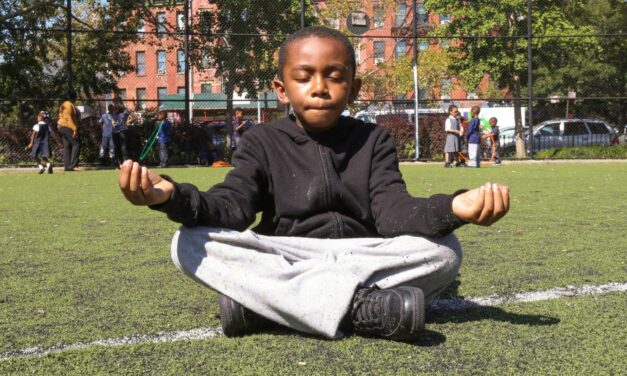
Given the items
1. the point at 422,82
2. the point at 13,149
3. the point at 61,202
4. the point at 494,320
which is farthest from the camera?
the point at 422,82

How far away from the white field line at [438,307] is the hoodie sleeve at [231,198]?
38 centimetres

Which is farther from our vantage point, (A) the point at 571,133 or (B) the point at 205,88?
(A) the point at 571,133

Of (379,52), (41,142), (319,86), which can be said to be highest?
(379,52)

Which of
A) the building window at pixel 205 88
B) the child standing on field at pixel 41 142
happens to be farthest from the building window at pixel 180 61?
the child standing on field at pixel 41 142

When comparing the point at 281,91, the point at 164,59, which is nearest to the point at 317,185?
the point at 281,91

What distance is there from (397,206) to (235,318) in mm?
690

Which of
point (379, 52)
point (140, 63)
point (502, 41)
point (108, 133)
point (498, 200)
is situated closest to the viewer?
point (498, 200)

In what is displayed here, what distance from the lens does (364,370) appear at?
6.87ft

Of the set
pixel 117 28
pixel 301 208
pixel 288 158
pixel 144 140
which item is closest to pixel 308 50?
pixel 288 158

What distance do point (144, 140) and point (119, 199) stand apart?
34.7ft

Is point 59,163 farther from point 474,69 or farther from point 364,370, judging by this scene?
point 364,370

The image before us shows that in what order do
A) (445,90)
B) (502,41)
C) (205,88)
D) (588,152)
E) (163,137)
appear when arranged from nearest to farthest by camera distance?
(163,137) → (205,88) → (588,152) → (502,41) → (445,90)

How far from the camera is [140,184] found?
209cm

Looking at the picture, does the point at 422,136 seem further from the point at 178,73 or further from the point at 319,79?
the point at 319,79
